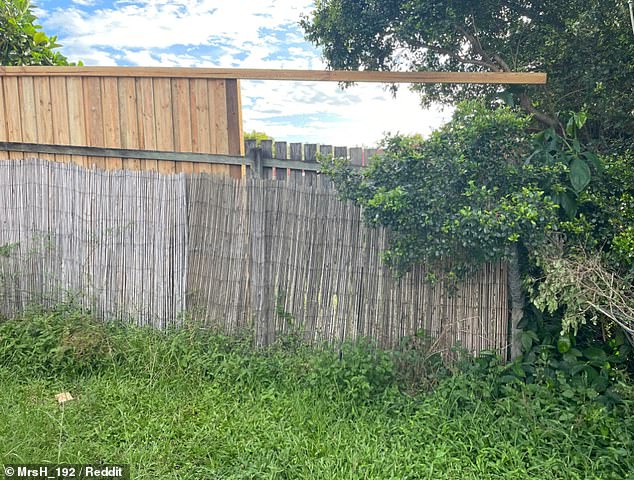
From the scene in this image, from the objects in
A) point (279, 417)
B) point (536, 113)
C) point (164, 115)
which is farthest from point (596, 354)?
point (164, 115)

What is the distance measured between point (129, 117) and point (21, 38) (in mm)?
2854

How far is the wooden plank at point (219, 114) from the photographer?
14.6ft

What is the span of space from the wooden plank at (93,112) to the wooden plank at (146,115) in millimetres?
507

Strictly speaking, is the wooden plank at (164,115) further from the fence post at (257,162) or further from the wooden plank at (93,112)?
the fence post at (257,162)

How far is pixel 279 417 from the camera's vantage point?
3078mm

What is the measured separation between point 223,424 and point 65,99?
4091 millimetres

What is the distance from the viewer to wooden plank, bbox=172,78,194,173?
454 cm

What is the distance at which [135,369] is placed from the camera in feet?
12.0

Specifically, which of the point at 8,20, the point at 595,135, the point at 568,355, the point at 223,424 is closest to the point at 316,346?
the point at 223,424

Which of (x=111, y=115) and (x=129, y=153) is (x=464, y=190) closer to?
(x=129, y=153)

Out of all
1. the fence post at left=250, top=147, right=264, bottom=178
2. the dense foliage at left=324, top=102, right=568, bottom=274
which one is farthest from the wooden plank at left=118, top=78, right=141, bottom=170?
the dense foliage at left=324, top=102, right=568, bottom=274

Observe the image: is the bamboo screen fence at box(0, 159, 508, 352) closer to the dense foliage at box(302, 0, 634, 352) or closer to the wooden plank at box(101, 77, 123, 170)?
the dense foliage at box(302, 0, 634, 352)

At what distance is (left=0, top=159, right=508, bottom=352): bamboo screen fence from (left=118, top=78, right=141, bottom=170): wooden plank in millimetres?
624

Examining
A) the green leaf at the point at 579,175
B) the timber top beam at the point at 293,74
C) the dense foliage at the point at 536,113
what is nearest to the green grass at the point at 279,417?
the dense foliage at the point at 536,113
